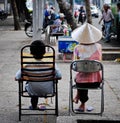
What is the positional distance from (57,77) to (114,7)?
15.0 meters

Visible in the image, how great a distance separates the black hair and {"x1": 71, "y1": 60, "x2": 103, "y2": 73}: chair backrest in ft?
1.74

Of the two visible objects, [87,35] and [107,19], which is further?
[107,19]

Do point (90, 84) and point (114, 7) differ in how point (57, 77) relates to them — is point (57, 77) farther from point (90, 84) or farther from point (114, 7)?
point (114, 7)

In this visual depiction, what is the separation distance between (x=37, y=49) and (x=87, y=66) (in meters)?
0.84

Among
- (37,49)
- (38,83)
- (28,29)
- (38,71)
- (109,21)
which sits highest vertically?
(37,49)

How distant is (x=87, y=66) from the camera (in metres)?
7.23

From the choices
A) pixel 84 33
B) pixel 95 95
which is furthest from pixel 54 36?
pixel 84 33

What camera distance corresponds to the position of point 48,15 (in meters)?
26.5

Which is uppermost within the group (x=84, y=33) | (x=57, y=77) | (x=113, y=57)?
(x=84, y=33)

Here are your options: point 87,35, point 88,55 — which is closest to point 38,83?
point 88,55

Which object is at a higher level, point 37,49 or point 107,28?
point 37,49

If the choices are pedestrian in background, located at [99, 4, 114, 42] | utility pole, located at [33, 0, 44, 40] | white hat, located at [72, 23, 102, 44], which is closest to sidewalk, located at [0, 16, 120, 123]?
white hat, located at [72, 23, 102, 44]

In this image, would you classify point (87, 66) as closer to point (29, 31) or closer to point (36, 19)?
point (36, 19)

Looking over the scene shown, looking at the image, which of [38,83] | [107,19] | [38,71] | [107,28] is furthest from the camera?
[107,28]
